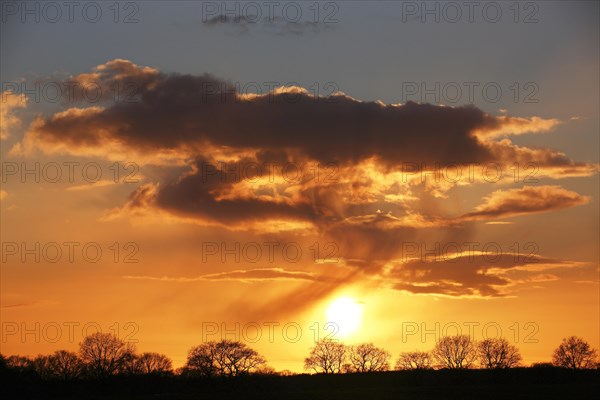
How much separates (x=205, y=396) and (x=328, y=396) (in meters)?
26.9

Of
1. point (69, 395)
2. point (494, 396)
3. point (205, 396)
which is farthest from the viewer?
point (69, 395)

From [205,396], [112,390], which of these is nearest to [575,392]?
[205,396]

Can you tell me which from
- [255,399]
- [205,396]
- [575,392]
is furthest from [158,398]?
[575,392]

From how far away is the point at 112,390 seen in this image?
646 ft

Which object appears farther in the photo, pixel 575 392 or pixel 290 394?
pixel 290 394

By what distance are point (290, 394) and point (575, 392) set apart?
52037 mm

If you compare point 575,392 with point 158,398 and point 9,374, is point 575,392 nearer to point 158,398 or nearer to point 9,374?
point 158,398

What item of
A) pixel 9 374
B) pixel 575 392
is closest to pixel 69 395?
pixel 9 374

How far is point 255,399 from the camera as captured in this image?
6014 inches

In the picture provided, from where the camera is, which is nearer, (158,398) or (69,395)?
(158,398)

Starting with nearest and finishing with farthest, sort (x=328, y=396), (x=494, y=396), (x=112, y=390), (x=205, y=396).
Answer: (x=494, y=396)
(x=328, y=396)
(x=205, y=396)
(x=112, y=390)

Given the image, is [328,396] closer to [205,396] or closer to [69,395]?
[205,396]

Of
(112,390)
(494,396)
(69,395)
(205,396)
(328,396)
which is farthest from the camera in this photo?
(112,390)

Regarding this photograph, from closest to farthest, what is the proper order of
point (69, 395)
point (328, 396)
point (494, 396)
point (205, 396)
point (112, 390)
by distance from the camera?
point (494, 396) < point (328, 396) < point (205, 396) < point (69, 395) < point (112, 390)
